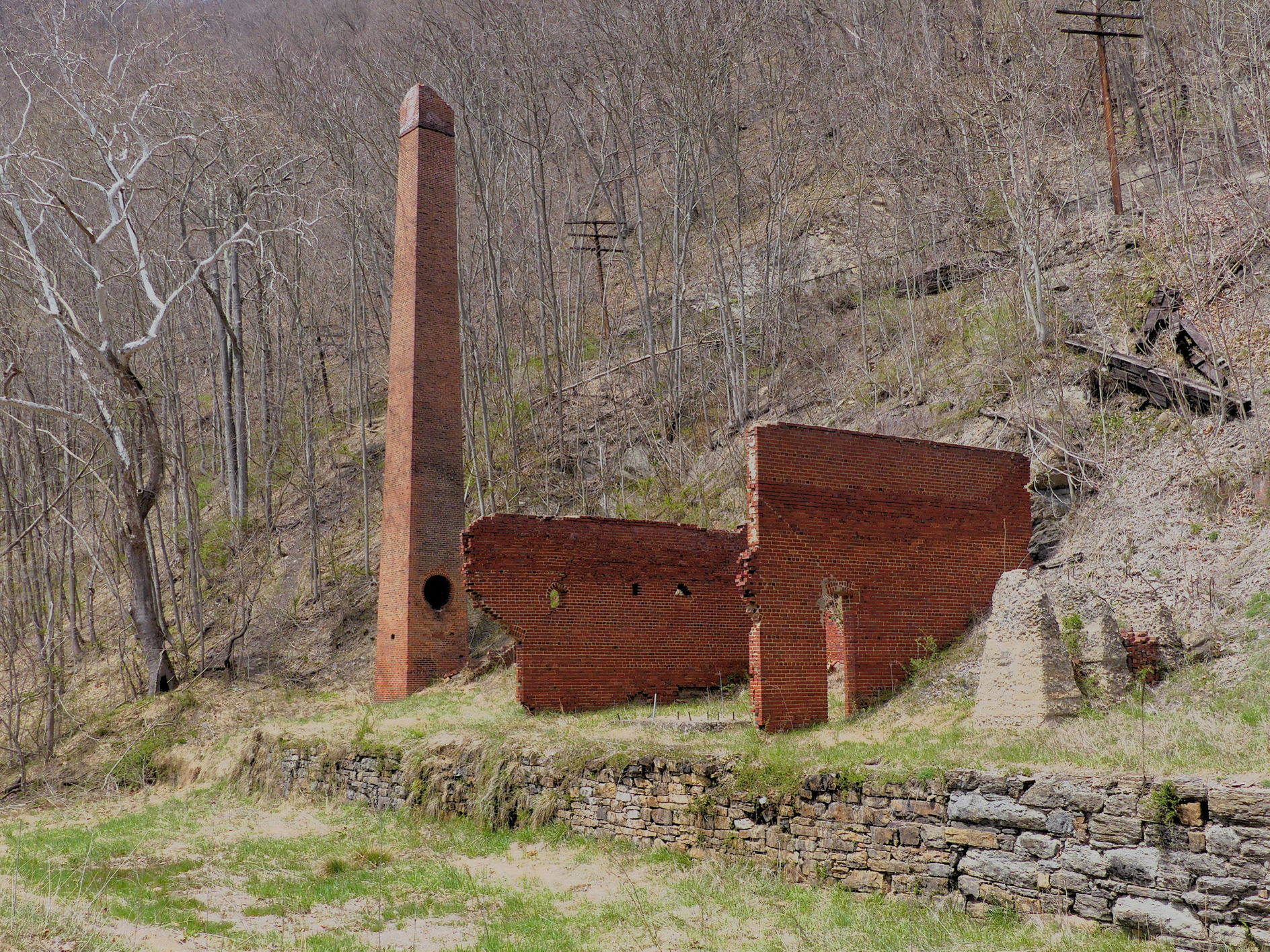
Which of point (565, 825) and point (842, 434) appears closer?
point (565, 825)

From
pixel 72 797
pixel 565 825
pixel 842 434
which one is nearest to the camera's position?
pixel 565 825

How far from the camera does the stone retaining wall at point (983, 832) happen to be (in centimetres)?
605

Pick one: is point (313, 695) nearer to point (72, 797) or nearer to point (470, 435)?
point (72, 797)

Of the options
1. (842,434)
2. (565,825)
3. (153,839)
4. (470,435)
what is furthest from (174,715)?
(842,434)

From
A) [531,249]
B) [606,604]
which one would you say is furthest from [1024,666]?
[531,249]

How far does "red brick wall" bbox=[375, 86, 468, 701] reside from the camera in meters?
18.7

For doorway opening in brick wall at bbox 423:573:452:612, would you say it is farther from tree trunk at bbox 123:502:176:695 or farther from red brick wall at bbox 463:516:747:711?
tree trunk at bbox 123:502:176:695

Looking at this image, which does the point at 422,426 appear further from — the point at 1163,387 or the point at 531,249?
the point at 1163,387

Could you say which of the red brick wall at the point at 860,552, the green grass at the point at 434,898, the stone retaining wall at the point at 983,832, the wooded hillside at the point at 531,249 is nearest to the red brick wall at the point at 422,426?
the wooded hillside at the point at 531,249

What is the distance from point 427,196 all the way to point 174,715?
1105 cm

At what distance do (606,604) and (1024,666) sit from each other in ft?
22.8

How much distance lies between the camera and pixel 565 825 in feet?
34.8

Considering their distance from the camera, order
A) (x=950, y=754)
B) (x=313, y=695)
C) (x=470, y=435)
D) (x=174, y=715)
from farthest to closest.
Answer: (x=470, y=435), (x=313, y=695), (x=174, y=715), (x=950, y=754)

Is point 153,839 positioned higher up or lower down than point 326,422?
lower down
